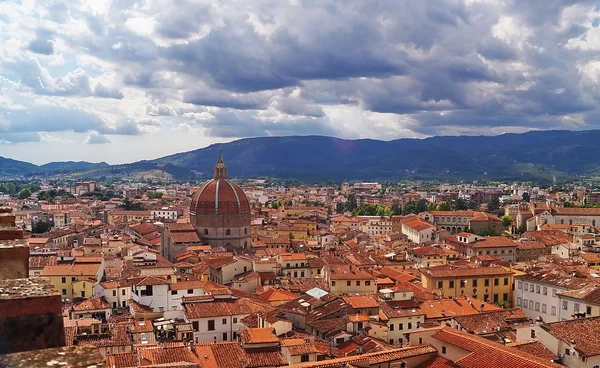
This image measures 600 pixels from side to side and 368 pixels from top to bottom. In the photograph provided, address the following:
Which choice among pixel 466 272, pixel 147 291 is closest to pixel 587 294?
pixel 466 272

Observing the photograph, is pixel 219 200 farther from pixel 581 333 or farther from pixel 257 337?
pixel 581 333

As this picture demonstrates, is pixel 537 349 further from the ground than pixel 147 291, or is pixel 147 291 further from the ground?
pixel 537 349

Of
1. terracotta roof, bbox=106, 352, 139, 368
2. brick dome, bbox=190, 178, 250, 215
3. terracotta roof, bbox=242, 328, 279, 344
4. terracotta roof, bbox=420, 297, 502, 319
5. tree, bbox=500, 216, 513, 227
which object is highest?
brick dome, bbox=190, 178, 250, 215

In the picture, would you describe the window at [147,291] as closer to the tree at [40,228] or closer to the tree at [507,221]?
the tree at [40,228]

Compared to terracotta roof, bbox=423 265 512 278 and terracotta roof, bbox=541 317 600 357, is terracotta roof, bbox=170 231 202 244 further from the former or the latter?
terracotta roof, bbox=541 317 600 357

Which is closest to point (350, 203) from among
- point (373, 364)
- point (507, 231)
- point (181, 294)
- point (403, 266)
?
point (507, 231)

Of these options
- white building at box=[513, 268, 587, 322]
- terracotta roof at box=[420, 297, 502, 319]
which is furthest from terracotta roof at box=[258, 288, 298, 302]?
white building at box=[513, 268, 587, 322]

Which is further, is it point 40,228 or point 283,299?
point 40,228
